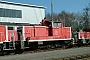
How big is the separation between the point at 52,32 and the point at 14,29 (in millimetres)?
4894

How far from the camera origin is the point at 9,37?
2127 centimetres

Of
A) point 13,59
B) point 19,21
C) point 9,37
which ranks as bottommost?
point 13,59

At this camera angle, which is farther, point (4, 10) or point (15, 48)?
point (4, 10)

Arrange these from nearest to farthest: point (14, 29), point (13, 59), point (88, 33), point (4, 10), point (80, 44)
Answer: point (13, 59) → point (14, 29) → point (80, 44) → point (88, 33) → point (4, 10)

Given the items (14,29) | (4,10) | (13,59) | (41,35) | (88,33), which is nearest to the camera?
(13,59)

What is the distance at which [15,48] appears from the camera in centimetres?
2136

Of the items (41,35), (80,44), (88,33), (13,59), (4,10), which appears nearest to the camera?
(13,59)

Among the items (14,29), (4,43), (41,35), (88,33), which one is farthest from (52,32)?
(88,33)

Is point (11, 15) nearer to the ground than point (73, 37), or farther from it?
farther from it

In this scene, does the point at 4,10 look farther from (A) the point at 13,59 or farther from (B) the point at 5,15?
(A) the point at 13,59

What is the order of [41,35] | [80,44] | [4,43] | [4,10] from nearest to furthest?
[4,43]
[41,35]
[80,44]
[4,10]

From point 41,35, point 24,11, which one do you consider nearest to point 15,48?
point 41,35

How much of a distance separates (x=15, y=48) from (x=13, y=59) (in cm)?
694

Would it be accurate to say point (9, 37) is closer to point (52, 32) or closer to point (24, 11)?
point (52, 32)
